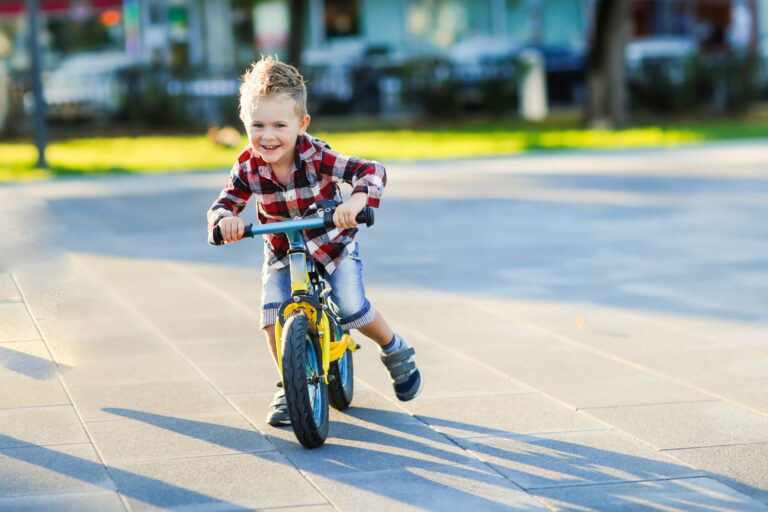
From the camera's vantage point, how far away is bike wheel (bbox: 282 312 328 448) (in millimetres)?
4781

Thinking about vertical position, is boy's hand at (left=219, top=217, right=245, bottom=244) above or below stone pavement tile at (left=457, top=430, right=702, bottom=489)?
above

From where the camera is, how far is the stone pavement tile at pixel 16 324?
6.00 meters

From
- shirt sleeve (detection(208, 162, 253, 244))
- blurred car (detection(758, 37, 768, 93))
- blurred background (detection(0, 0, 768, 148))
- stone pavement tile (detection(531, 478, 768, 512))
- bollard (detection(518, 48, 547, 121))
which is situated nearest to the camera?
stone pavement tile (detection(531, 478, 768, 512))

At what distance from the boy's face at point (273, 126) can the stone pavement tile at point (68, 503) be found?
1289 millimetres

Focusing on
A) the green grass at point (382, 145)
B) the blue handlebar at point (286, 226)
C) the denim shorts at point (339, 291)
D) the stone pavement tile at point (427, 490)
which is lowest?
the green grass at point (382, 145)

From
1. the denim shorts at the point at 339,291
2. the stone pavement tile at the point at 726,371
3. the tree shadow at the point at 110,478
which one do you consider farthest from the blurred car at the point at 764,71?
the tree shadow at the point at 110,478

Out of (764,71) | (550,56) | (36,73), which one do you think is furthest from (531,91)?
(36,73)

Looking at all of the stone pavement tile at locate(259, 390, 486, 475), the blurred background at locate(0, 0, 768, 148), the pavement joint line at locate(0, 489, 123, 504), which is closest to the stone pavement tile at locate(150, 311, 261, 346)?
the stone pavement tile at locate(259, 390, 486, 475)

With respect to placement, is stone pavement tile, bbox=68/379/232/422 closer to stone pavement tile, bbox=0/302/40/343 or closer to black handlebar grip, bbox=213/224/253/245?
stone pavement tile, bbox=0/302/40/343

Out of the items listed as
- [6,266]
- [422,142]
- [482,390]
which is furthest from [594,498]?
[422,142]

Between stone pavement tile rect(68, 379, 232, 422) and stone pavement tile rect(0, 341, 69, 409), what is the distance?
102 mm

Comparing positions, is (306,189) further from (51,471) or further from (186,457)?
(51,471)

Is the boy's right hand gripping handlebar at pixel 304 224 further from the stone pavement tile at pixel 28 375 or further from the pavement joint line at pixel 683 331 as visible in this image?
the pavement joint line at pixel 683 331

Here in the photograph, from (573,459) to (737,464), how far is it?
54 cm
